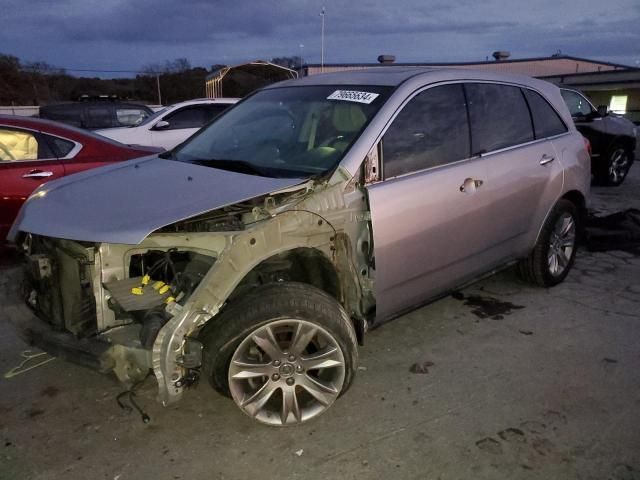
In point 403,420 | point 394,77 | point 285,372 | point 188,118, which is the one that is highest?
point 394,77

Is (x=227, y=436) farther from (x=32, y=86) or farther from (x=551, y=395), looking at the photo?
Result: (x=32, y=86)

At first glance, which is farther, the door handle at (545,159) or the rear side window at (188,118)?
the rear side window at (188,118)

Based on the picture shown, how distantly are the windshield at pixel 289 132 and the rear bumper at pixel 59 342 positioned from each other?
1.24 m

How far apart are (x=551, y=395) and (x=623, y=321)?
142cm

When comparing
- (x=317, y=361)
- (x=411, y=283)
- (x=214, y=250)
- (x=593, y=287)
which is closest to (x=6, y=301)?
(x=214, y=250)

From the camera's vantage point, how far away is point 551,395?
9.99 feet

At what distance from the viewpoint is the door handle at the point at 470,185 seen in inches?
134

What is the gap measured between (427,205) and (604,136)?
24.8ft

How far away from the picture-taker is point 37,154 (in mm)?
5125

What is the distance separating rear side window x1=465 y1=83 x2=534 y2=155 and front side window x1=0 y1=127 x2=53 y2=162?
13.0 feet

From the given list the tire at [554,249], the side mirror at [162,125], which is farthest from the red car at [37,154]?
the tire at [554,249]

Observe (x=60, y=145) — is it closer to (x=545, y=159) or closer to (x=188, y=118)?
(x=545, y=159)

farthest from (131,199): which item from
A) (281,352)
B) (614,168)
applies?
(614,168)

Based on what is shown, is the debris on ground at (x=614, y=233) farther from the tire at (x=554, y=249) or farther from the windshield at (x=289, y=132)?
the windshield at (x=289, y=132)
